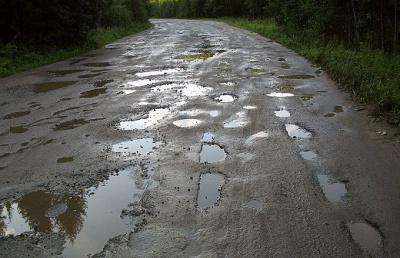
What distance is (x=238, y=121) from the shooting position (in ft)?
23.7

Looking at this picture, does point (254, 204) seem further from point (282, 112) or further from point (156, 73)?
point (156, 73)

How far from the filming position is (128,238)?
3.71 meters

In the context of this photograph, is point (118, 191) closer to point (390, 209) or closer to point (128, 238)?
point (128, 238)

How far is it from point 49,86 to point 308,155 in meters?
8.05

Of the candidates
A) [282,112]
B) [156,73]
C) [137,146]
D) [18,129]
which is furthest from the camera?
[156,73]

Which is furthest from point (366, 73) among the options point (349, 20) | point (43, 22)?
point (43, 22)

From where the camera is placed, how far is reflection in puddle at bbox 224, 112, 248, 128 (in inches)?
276

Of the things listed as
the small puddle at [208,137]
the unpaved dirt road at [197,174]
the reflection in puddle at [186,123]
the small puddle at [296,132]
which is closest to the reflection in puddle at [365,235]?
the unpaved dirt road at [197,174]

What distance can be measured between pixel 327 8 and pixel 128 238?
16584 millimetres

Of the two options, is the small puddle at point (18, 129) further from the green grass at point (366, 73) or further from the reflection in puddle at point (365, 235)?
the green grass at point (366, 73)

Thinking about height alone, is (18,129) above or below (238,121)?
below

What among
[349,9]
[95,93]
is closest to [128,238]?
[95,93]

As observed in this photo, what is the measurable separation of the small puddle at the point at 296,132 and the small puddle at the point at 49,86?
22.3 ft

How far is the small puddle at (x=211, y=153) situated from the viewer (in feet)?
18.2
